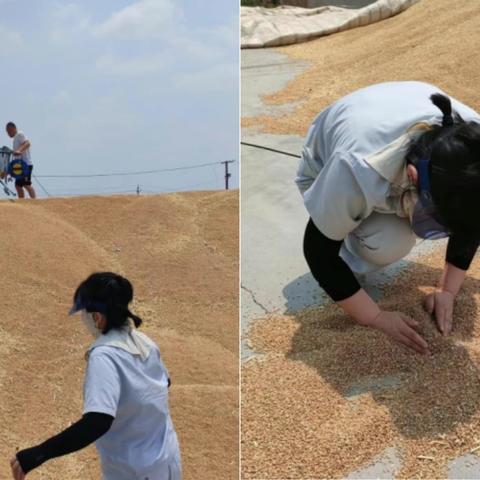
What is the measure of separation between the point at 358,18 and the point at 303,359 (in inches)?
233

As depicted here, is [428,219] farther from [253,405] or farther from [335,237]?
[253,405]

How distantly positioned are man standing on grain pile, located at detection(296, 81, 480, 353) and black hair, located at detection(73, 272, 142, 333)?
0.73m

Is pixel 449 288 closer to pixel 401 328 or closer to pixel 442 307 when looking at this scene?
pixel 442 307

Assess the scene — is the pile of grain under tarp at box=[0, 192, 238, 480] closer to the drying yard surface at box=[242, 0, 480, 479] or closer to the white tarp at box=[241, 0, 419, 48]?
the drying yard surface at box=[242, 0, 480, 479]

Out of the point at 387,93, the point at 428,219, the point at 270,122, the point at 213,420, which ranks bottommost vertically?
the point at 213,420

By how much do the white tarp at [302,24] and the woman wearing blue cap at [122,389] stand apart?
5.86m

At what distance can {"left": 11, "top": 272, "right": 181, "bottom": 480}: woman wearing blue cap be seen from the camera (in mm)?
1721

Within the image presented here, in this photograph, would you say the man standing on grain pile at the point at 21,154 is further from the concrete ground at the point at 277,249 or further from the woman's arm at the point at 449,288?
the woman's arm at the point at 449,288

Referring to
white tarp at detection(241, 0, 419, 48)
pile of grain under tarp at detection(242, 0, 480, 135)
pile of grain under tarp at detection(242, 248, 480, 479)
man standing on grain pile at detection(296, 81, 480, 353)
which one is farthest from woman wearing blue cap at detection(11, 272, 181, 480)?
white tarp at detection(241, 0, 419, 48)

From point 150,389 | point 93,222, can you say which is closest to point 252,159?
point 93,222

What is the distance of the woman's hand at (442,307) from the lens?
2.44 metres

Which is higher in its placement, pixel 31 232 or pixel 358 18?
pixel 358 18

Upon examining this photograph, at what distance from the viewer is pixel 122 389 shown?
1.80m

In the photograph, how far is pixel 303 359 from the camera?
8.02 ft
